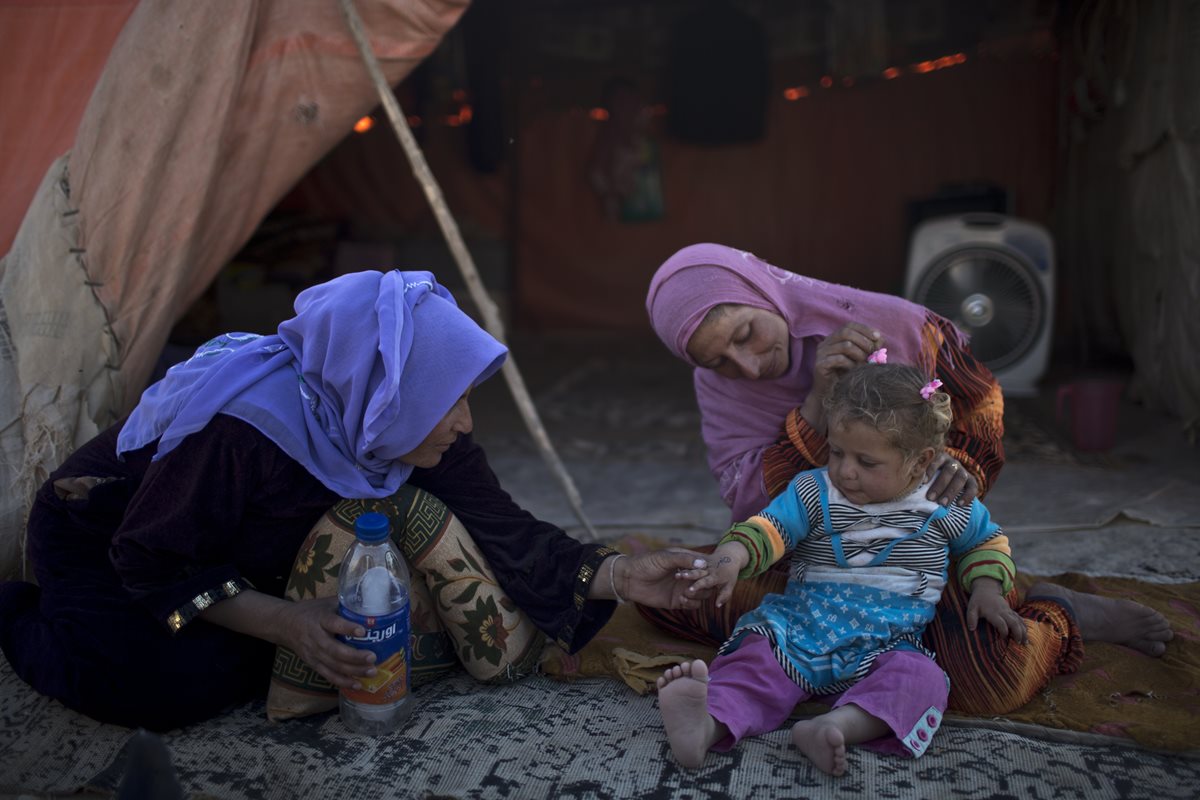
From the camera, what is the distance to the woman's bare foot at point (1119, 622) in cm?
247

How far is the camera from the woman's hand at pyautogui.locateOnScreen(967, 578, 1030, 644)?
7.08ft

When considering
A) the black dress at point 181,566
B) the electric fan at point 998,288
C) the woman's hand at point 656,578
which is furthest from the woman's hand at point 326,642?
the electric fan at point 998,288

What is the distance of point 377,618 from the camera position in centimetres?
202

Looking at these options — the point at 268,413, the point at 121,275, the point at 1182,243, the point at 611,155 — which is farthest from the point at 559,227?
the point at 268,413

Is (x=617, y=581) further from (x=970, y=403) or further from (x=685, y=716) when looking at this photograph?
(x=970, y=403)

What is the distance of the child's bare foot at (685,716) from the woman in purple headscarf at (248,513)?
253mm

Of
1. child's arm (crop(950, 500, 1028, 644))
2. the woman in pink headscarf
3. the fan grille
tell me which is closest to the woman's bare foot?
the woman in pink headscarf

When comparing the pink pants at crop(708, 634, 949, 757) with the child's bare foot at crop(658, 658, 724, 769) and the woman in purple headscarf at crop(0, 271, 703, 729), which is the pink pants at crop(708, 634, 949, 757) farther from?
the woman in purple headscarf at crop(0, 271, 703, 729)

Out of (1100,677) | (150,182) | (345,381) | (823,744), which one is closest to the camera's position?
(823,744)

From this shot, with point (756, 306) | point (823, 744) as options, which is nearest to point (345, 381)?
point (756, 306)

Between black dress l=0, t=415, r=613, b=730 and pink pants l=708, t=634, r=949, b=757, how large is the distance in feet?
1.17

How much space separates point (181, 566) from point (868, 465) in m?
1.39

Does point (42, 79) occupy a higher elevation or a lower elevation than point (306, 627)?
higher

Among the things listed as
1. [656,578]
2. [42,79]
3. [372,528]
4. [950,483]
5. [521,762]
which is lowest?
[521,762]
